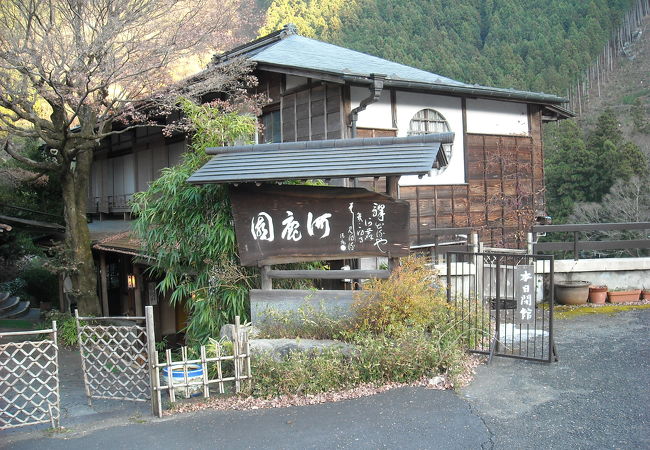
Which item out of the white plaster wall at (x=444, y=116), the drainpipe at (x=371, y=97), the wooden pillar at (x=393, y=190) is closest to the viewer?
the wooden pillar at (x=393, y=190)

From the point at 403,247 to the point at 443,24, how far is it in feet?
158

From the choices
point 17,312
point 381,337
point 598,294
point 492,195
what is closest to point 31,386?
point 381,337

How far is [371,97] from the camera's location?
10383 mm

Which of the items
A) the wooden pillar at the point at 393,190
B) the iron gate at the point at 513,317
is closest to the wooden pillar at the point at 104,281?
the wooden pillar at the point at 393,190

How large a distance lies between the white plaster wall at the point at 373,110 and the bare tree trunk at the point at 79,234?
24.2 feet

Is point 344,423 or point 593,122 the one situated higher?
point 593,122

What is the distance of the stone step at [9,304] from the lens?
20.1 m

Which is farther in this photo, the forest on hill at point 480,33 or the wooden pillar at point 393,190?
the forest on hill at point 480,33

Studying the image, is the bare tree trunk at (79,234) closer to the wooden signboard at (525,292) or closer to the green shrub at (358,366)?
the green shrub at (358,366)

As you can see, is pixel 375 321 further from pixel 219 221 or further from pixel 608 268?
pixel 608 268

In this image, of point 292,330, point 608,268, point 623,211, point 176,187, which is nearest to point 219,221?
point 176,187

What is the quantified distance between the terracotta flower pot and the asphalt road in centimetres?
403

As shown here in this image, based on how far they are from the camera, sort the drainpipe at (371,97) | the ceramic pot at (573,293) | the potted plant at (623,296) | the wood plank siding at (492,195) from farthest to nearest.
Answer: the wood plank siding at (492,195) < the potted plant at (623,296) < the ceramic pot at (573,293) < the drainpipe at (371,97)

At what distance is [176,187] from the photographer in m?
8.62
